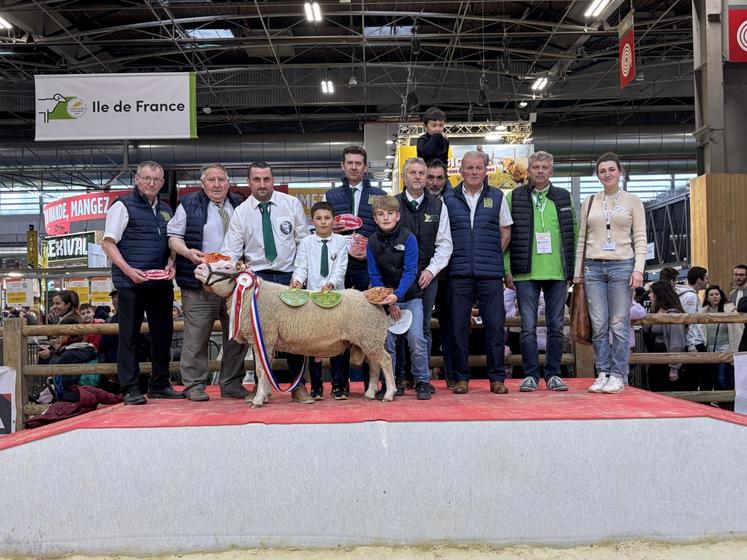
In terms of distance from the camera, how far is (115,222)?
15.7ft

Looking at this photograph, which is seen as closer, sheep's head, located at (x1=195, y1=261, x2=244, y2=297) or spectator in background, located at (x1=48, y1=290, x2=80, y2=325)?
sheep's head, located at (x1=195, y1=261, x2=244, y2=297)

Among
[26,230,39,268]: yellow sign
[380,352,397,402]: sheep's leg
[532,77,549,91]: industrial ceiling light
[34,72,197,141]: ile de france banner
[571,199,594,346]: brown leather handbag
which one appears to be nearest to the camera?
[380,352,397,402]: sheep's leg

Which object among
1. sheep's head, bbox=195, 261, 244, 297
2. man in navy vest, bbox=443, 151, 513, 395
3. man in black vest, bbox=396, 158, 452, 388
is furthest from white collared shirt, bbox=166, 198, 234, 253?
man in navy vest, bbox=443, 151, 513, 395

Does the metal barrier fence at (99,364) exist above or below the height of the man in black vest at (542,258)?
below

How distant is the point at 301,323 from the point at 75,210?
17.4 meters

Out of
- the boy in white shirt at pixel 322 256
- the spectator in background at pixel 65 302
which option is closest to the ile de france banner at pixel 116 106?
the spectator in background at pixel 65 302

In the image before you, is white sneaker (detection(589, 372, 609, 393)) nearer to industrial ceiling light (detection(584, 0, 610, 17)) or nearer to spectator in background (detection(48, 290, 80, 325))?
spectator in background (detection(48, 290, 80, 325))

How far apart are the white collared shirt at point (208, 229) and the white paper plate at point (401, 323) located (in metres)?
1.36

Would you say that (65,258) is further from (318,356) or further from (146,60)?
(318,356)

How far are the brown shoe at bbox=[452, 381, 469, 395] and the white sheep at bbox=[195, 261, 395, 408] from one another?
2.59ft

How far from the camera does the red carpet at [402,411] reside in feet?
12.3

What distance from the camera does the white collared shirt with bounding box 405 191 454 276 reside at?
4875 mm

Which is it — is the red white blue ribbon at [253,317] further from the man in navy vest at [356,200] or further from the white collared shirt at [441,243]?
the white collared shirt at [441,243]

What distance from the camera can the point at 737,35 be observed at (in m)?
10.0
